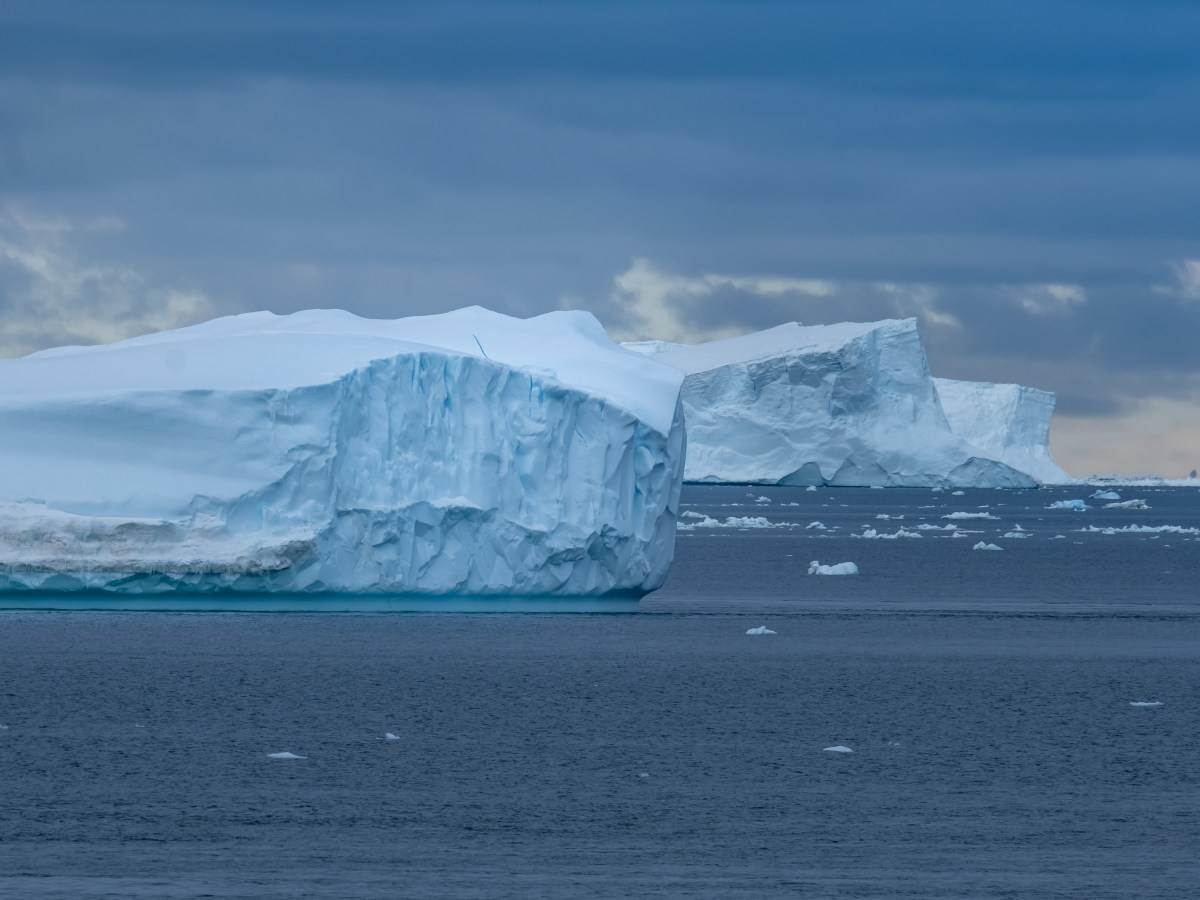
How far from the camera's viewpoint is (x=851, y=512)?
8256 centimetres

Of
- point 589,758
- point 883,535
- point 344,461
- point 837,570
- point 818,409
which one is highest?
point 818,409

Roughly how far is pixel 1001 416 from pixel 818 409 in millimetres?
34052

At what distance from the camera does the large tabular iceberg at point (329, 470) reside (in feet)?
67.3

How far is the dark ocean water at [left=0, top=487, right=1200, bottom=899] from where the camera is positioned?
342 inches

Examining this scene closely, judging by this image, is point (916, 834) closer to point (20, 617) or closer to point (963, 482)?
point (20, 617)

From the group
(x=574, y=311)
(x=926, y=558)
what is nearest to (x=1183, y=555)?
(x=926, y=558)

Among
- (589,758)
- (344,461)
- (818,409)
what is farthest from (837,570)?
(818,409)

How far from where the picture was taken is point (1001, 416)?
107688mm

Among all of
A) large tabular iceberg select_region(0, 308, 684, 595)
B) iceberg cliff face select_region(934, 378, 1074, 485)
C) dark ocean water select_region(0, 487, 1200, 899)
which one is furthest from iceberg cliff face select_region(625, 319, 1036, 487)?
large tabular iceberg select_region(0, 308, 684, 595)

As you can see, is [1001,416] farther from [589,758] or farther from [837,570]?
[589,758]

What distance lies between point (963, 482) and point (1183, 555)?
118ft

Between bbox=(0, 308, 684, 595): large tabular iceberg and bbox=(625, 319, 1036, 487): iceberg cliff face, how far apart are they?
5087 cm

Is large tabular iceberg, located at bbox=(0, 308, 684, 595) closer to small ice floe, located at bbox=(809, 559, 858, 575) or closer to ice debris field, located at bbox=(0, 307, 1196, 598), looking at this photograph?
ice debris field, located at bbox=(0, 307, 1196, 598)

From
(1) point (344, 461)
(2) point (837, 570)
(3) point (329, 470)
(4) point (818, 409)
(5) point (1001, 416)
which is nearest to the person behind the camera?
(3) point (329, 470)
